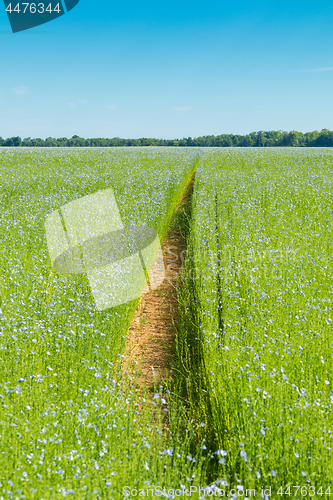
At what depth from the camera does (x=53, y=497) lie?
237 centimetres

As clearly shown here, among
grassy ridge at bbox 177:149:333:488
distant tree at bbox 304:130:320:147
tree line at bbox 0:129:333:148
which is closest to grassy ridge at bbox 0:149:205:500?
grassy ridge at bbox 177:149:333:488

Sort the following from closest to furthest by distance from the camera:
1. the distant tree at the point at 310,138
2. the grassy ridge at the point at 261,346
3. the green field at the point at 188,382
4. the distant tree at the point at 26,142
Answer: the green field at the point at 188,382
the grassy ridge at the point at 261,346
the distant tree at the point at 26,142
the distant tree at the point at 310,138

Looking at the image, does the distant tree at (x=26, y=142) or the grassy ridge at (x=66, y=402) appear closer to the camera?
the grassy ridge at (x=66, y=402)

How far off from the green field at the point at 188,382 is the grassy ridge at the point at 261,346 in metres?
0.02

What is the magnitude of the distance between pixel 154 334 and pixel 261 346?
2.33m

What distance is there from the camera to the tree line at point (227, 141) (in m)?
93.5

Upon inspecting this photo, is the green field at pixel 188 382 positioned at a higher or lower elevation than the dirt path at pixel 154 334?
higher

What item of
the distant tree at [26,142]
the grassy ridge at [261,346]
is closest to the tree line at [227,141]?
the distant tree at [26,142]

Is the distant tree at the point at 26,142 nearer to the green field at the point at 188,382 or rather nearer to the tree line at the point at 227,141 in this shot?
the tree line at the point at 227,141

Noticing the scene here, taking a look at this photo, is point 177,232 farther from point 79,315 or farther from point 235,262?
point 79,315

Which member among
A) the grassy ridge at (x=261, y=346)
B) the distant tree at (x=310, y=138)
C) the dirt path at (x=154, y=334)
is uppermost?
the distant tree at (x=310, y=138)

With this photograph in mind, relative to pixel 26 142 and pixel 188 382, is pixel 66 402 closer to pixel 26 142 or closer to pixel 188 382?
pixel 188 382

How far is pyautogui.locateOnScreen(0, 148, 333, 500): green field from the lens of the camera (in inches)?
112

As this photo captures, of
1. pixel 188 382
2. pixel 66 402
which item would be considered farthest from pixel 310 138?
pixel 66 402
